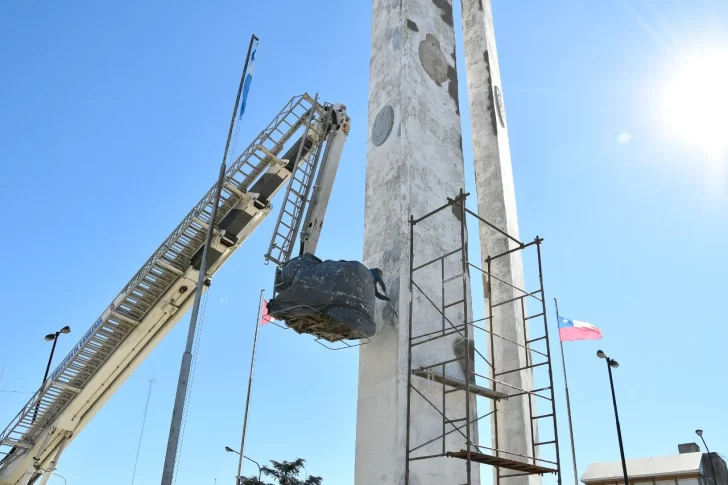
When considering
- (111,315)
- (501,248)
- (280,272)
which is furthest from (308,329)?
(111,315)

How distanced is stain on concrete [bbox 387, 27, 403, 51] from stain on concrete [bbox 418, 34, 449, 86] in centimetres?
54

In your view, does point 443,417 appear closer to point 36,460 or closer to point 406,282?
point 406,282

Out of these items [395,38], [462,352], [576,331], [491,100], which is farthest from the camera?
[576,331]

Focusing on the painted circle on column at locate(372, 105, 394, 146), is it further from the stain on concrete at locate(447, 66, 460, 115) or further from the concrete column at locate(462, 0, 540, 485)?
the concrete column at locate(462, 0, 540, 485)

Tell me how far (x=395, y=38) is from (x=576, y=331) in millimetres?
12987

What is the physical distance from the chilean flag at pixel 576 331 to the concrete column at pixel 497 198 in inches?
257

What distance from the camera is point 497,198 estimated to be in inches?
671

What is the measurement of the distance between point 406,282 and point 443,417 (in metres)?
2.61

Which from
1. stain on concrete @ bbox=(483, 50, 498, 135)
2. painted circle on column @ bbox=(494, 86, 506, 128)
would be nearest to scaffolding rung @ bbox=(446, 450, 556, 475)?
stain on concrete @ bbox=(483, 50, 498, 135)

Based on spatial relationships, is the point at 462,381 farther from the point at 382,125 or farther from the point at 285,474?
the point at 285,474

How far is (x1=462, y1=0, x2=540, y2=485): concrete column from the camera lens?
1431 centimetres

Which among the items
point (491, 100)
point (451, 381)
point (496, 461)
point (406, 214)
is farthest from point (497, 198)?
point (496, 461)

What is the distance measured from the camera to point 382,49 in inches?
597

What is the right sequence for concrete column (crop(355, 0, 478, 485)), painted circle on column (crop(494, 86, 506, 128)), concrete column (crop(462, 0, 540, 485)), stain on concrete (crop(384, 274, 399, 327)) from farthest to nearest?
1. painted circle on column (crop(494, 86, 506, 128))
2. concrete column (crop(462, 0, 540, 485))
3. stain on concrete (crop(384, 274, 399, 327))
4. concrete column (crop(355, 0, 478, 485))
